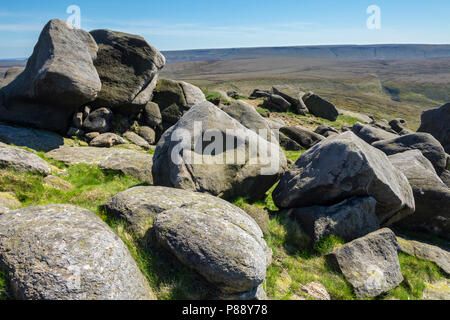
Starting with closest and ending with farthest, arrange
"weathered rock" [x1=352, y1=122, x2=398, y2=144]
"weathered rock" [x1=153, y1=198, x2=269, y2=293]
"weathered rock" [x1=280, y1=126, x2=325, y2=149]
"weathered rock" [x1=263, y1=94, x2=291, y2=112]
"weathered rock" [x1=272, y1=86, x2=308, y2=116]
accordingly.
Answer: "weathered rock" [x1=153, y1=198, x2=269, y2=293], "weathered rock" [x1=352, y1=122, x2=398, y2=144], "weathered rock" [x1=280, y1=126, x2=325, y2=149], "weathered rock" [x1=263, y1=94, x2=291, y2=112], "weathered rock" [x1=272, y1=86, x2=308, y2=116]

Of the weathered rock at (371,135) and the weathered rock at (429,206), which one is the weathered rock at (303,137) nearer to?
the weathered rock at (371,135)

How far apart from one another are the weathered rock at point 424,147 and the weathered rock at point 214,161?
8104mm

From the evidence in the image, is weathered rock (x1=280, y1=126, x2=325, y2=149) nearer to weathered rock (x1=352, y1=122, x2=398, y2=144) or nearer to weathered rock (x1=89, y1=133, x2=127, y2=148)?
weathered rock (x1=352, y1=122, x2=398, y2=144)

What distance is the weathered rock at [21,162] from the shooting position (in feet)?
32.9

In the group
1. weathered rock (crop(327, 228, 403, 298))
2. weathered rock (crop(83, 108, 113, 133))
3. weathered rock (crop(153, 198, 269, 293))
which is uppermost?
weathered rock (crop(83, 108, 113, 133))

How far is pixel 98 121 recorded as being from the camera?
18.6m

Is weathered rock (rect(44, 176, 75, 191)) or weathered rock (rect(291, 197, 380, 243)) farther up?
weathered rock (rect(44, 176, 75, 191))

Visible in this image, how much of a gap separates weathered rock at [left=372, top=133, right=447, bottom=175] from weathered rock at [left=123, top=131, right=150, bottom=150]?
14576mm

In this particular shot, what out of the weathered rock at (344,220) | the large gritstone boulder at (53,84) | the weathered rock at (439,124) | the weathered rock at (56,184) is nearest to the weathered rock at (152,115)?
the large gritstone boulder at (53,84)

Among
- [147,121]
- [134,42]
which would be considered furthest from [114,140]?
[134,42]

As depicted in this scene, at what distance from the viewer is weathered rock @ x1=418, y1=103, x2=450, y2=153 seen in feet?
77.0

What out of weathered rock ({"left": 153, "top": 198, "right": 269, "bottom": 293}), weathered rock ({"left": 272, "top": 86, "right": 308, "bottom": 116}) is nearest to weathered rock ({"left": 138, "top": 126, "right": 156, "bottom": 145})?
weathered rock ({"left": 153, "top": 198, "right": 269, "bottom": 293})

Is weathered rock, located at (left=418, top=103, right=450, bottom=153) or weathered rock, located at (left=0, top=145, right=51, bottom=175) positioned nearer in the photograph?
weathered rock, located at (left=0, top=145, right=51, bottom=175)
